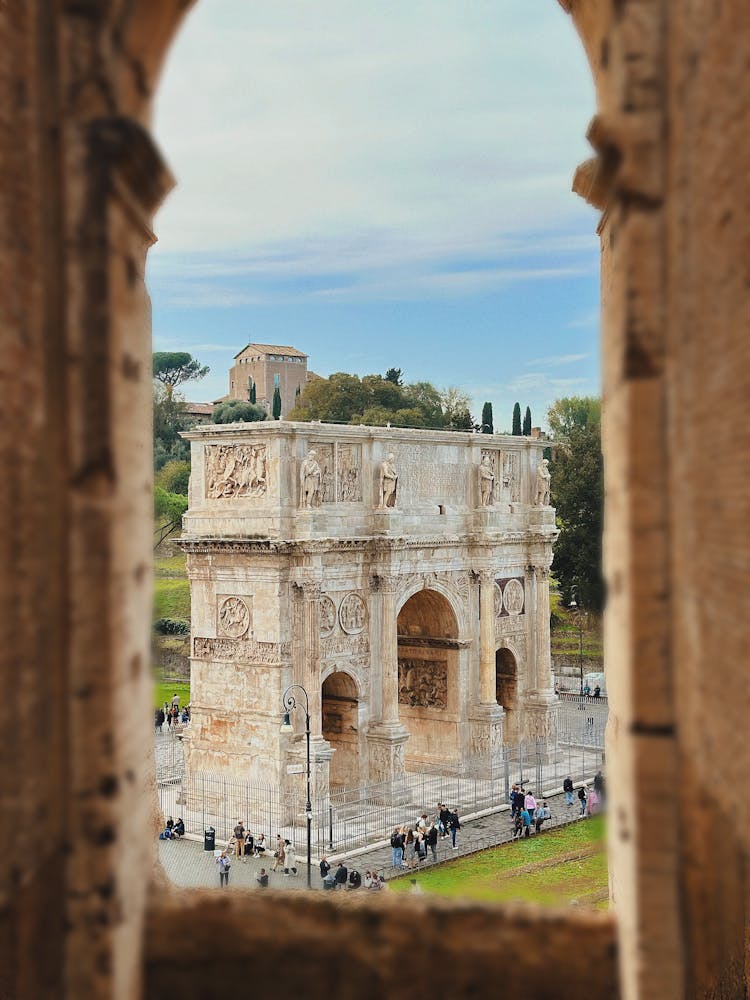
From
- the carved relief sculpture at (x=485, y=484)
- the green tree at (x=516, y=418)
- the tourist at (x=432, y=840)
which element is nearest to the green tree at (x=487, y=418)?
the green tree at (x=516, y=418)

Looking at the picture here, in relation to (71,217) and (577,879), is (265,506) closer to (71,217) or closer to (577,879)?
(577,879)

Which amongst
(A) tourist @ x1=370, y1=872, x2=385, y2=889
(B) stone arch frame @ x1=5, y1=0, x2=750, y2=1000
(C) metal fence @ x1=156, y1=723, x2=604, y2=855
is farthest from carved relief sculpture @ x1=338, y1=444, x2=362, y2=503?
(B) stone arch frame @ x1=5, y1=0, x2=750, y2=1000

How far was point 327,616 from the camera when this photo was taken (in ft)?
80.1

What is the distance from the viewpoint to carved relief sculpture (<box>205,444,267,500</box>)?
2355cm

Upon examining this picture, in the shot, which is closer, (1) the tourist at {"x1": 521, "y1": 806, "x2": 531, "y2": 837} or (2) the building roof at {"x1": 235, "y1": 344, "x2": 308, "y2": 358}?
(1) the tourist at {"x1": 521, "y1": 806, "x2": 531, "y2": 837}

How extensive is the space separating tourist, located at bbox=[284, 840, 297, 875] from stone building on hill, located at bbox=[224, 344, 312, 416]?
49923 millimetres

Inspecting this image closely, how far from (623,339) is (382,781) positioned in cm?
2151

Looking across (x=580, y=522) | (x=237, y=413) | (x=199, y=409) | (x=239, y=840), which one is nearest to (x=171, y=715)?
(x=239, y=840)

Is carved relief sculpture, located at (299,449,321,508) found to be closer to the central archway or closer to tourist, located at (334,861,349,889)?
the central archway

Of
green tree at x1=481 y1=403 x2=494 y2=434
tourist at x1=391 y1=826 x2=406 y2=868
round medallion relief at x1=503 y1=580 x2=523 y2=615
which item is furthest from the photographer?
green tree at x1=481 y1=403 x2=494 y2=434

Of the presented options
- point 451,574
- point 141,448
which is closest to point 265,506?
point 451,574

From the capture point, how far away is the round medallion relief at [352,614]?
2483cm

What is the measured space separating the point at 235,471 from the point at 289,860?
25.6 feet

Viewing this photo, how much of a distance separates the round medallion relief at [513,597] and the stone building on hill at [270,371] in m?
40.9
